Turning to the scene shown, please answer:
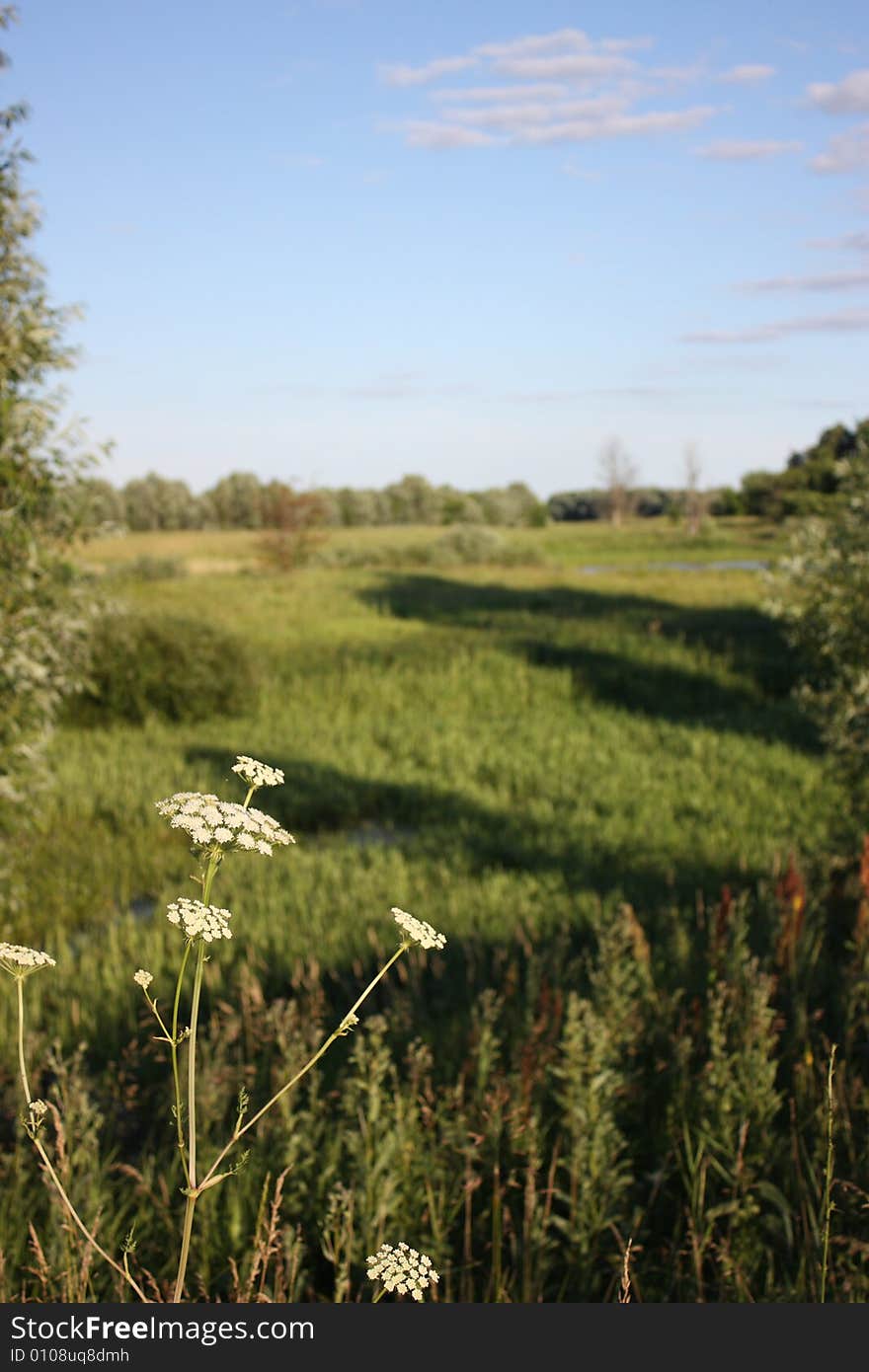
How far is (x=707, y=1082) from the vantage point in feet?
16.8

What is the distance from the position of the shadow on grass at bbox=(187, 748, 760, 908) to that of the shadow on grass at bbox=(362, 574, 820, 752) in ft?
22.0

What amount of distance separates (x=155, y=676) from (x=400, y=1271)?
766 inches

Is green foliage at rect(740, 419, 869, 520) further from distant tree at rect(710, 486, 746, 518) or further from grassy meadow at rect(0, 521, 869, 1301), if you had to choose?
grassy meadow at rect(0, 521, 869, 1301)

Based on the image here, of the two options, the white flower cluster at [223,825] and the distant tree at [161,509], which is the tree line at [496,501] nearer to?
the distant tree at [161,509]

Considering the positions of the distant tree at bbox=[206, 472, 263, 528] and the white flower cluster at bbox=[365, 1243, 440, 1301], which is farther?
the distant tree at bbox=[206, 472, 263, 528]

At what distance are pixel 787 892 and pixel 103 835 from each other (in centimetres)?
853

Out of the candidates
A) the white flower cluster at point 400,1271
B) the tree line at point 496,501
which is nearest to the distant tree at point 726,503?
the tree line at point 496,501

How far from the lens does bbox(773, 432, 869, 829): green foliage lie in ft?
33.9

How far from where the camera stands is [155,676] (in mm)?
20391

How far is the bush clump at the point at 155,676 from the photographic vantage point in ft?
66.4

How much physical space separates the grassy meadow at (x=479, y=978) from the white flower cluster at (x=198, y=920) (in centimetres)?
23

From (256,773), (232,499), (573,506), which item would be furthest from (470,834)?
(573,506)

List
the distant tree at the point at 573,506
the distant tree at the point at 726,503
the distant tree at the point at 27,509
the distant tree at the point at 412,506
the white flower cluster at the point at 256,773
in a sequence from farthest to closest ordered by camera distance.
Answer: the distant tree at the point at 573,506
the distant tree at the point at 412,506
the distant tree at the point at 726,503
the distant tree at the point at 27,509
the white flower cluster at the point at 256,773

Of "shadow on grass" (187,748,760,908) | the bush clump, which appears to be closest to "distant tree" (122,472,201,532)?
the bush clump
